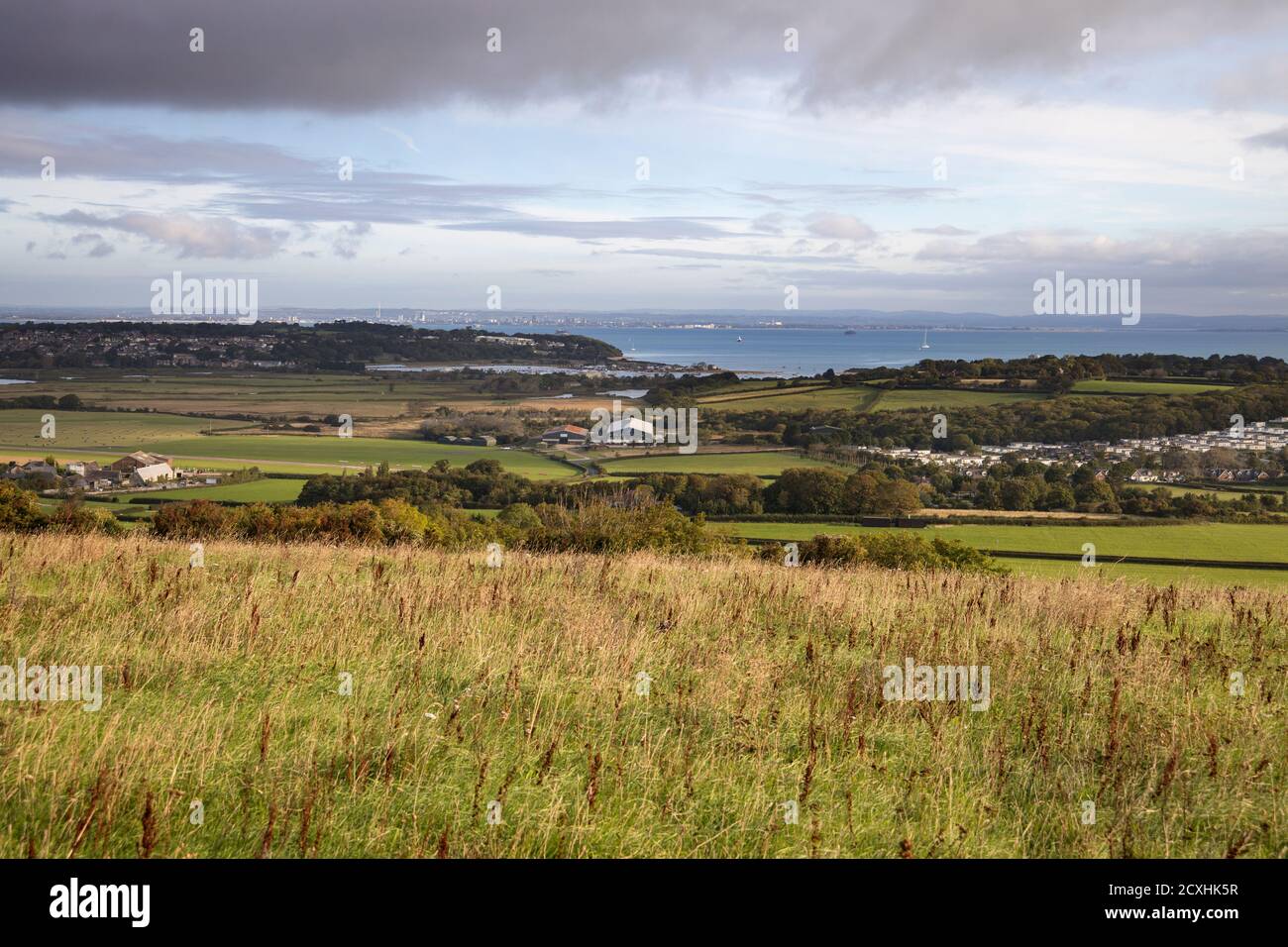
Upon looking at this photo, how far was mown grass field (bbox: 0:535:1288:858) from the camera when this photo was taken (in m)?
4.07

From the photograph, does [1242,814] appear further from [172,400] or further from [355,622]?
[172,400]

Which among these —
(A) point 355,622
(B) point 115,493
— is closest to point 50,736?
(A) point 355,622

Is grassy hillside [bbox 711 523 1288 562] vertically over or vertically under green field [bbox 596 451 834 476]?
under

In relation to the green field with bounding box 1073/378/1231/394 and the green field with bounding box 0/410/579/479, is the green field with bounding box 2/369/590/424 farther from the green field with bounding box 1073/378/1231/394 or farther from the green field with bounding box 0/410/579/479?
the green field with bounding box 1073/378/1231/394

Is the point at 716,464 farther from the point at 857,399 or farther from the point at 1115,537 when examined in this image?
the point at 1115,537

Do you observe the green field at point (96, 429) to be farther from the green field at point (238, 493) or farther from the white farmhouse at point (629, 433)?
the white farmhouse at point (629, 433)

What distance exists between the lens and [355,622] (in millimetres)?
7273

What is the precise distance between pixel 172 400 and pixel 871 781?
96079 mm

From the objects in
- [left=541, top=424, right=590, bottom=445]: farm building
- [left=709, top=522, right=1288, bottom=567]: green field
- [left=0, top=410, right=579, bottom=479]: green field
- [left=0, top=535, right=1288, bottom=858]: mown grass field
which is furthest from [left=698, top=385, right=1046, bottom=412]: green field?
[left=0, top=535, right=1288, bottom=858]: mown grass field

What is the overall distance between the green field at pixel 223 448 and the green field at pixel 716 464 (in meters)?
4.08

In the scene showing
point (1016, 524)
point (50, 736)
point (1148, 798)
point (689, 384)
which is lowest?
point (1016, 524)

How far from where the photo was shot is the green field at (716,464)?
55.7 m

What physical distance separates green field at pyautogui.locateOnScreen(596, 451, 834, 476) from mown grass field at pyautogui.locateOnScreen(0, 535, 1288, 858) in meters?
45.5

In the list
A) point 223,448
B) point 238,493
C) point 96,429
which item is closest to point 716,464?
point 238,493
